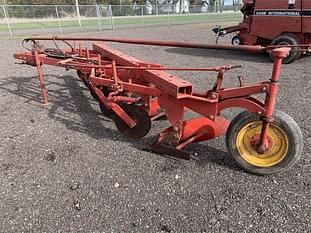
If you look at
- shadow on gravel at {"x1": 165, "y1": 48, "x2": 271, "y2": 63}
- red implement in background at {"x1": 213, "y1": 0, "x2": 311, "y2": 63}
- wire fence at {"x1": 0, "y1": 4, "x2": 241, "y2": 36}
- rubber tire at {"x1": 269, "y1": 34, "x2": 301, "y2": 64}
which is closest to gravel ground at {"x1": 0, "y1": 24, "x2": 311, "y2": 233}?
rubber tire at {"x1": 269, "y1": 34, "x2": 301, "y2": 64}

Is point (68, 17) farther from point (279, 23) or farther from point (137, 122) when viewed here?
point (137, 122)

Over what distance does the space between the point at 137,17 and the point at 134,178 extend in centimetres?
2892

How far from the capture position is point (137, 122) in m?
3.34

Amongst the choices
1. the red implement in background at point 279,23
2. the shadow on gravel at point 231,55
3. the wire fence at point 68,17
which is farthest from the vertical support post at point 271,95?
the wire fence at point 68,17

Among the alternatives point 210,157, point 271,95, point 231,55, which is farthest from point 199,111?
point 231,55

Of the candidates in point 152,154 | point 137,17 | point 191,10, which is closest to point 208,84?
point 152,154

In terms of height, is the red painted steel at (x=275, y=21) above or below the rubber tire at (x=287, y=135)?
above

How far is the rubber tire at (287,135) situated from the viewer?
8.09ft

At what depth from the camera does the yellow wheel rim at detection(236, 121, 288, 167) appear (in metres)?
2.54

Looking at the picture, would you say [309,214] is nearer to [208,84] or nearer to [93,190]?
[93,190]

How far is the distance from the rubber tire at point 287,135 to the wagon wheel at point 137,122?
105 centimetres

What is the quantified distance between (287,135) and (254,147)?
32 cm

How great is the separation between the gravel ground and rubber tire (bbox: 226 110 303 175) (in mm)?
94

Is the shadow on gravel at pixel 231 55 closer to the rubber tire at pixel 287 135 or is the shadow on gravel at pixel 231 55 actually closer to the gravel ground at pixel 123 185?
the gravel ground at pixel 123 185
